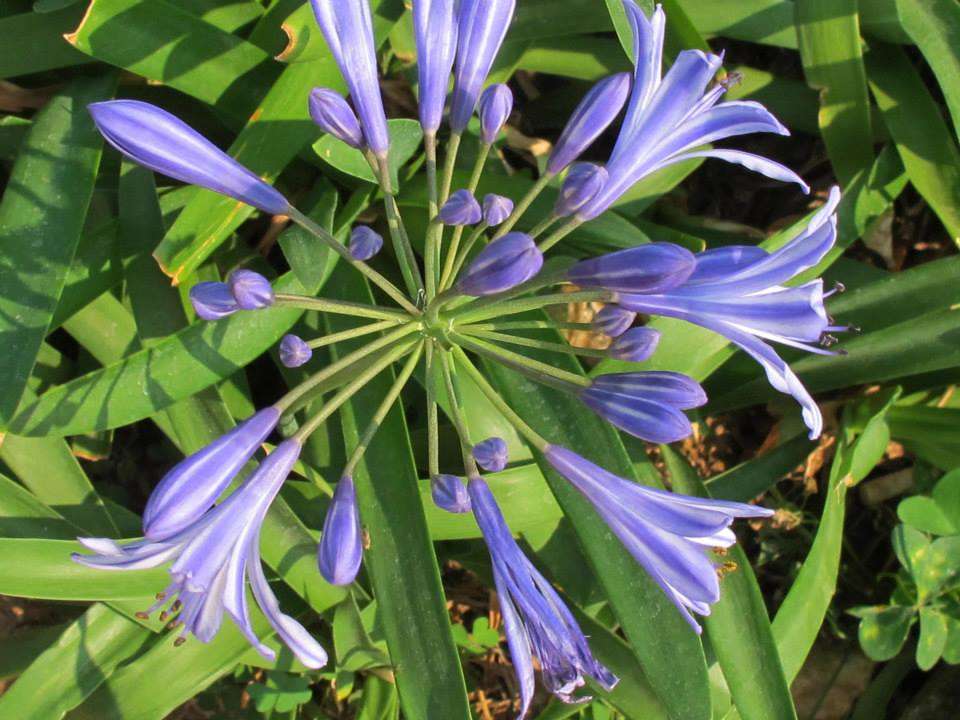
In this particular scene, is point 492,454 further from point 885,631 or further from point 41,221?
point 885,631

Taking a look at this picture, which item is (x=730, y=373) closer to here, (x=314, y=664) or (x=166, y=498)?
(x=314, y=664)

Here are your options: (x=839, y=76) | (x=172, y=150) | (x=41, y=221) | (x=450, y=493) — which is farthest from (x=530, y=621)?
(x=839, y=76)

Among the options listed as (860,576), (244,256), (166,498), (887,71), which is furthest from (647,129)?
(860,576)

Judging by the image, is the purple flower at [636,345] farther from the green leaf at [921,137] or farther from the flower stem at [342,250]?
the green leaf at [921,137]

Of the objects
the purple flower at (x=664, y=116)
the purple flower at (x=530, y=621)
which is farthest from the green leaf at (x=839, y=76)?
the purple flower at (x=530, y=621)

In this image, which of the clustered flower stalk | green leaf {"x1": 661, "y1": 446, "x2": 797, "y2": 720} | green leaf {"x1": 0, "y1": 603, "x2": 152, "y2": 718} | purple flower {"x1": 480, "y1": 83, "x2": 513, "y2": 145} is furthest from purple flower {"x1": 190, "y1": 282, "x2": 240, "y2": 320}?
green leaf {"x1": 661, "y1": 446, "x2": 797, "y2": 720}
